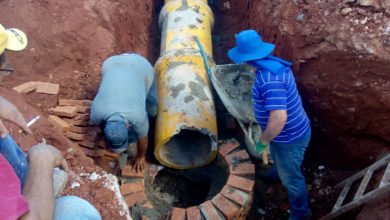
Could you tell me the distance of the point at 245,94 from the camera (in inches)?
181

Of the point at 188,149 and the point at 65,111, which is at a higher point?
the point at 65,111

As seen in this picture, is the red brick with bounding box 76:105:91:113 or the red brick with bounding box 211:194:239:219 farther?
the red brick with bounding box 76:105:91:113

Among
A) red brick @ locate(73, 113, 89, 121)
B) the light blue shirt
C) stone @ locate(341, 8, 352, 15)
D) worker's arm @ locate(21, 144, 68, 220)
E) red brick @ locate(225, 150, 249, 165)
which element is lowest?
red brick @ locate(225, 150, 249, 165)

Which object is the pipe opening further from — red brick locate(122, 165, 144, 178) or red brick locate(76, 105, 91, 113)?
red brick locate(76, 105, 91, 113)

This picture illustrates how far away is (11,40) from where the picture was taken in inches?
102

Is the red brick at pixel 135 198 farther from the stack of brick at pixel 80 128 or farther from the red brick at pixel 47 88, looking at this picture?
the red brick at pixel 47 88

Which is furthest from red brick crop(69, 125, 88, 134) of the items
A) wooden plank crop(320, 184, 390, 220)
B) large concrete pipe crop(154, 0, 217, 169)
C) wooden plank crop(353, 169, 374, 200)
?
wooden plank crop(353, 169, 374, 200)

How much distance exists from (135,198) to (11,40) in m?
2.03

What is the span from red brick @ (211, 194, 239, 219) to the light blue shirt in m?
1.04

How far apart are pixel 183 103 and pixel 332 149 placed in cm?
181

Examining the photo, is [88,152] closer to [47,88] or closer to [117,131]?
[117,131]

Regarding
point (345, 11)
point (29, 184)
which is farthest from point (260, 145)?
point (29, 184)

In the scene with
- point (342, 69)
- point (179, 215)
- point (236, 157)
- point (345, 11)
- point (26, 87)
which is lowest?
point (179, 215)

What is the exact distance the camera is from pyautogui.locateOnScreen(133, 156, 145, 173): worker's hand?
4289 mm
